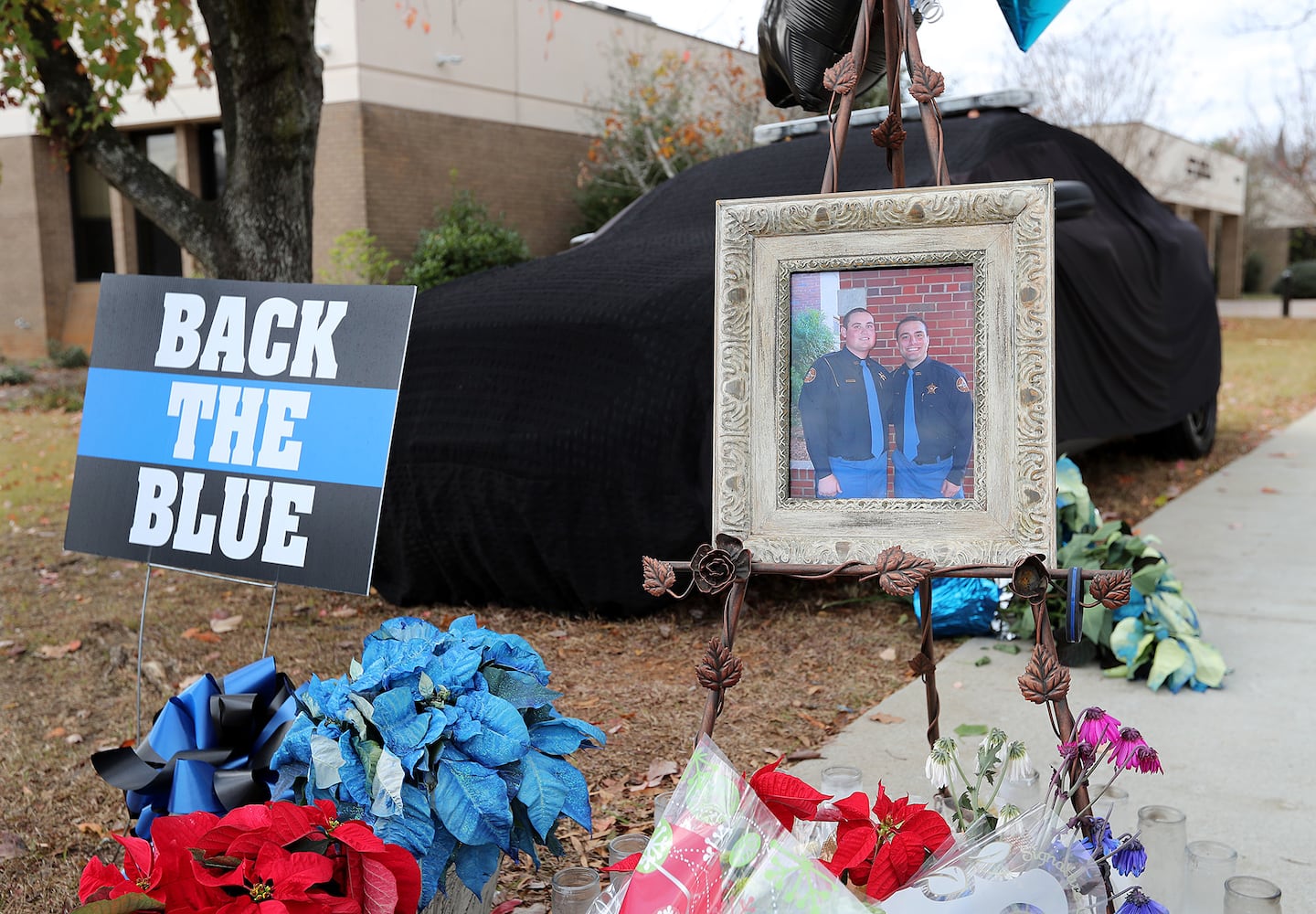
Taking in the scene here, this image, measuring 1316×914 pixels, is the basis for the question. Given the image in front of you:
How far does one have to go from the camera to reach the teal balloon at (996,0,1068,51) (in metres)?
3.70

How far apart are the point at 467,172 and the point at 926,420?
14549mm

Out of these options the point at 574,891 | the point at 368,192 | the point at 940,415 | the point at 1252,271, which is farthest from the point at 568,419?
the point at 1252,271

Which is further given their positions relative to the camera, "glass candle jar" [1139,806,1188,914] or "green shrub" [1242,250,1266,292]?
"green shrub" [1242,250,1266,292]

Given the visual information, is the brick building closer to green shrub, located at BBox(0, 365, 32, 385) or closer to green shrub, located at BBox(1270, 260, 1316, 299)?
green shrub, located at BBox(0, 365, 32, 385)

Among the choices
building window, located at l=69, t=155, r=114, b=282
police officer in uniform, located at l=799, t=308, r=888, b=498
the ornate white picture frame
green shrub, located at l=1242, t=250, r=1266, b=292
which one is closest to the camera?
the ornate white picture frame

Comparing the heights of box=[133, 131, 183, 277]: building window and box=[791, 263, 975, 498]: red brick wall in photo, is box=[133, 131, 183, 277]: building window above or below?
above

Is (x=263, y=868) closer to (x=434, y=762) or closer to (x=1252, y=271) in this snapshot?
(x=434, y=762)

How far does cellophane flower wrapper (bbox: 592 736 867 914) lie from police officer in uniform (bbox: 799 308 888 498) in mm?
721

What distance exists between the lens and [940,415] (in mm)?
2090

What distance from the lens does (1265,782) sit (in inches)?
118

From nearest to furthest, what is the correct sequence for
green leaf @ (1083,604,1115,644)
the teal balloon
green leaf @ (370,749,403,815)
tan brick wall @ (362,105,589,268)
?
green leaf @ (370,749,403,815), the teal balloon, green leaf @ (1083,604,1115,644), tan brick wall @ (362,105,589,268)

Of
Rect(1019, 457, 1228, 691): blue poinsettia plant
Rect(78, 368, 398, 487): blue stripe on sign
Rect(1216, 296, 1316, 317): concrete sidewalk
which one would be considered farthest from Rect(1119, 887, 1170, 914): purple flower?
Rect(1216, 296, 1316, 317): concrete sidewalk

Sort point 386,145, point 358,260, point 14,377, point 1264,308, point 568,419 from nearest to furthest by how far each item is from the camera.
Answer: point 568,419 < point 358,260 < point 14,377 < point 386,145 < point 1264,308

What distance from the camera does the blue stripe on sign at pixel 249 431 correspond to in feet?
9.45
